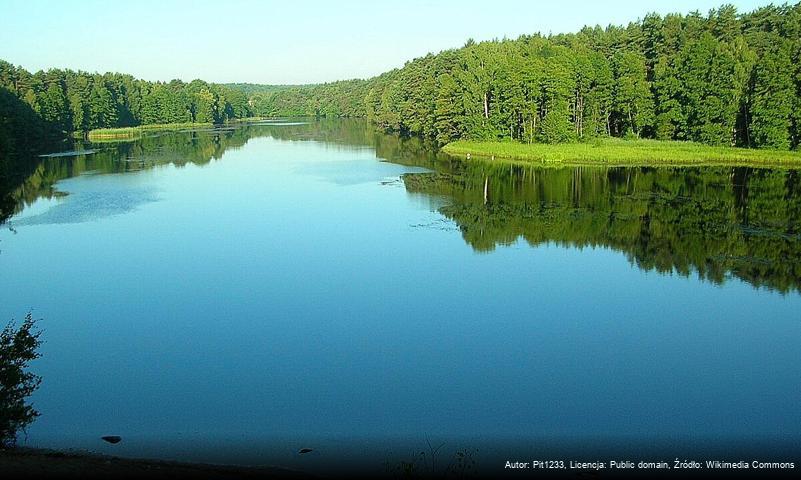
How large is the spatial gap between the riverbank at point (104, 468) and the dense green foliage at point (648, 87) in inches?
1822

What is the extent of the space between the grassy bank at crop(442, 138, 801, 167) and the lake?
12.2 m

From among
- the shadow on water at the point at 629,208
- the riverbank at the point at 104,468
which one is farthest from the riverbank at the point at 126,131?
the riverbank at the point at 104,468

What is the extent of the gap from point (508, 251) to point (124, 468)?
15.7m

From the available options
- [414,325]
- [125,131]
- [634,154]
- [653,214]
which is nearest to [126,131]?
[125,131]

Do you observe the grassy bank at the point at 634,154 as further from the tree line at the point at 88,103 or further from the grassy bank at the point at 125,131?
the grassy bank at the point at 125,131

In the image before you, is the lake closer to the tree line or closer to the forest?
the forest

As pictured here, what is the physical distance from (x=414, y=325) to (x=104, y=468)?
8311 mm

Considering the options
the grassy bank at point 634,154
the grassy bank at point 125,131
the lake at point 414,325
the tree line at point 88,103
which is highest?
the tree line at point 88,103

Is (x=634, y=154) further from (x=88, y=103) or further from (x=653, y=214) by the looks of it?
(x=88, y=103)

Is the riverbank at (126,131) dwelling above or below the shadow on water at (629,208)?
above

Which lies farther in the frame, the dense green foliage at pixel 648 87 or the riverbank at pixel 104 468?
the dense green foliage at pixel 648 87

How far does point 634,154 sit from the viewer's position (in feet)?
153

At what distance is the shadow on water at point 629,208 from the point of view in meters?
20.7

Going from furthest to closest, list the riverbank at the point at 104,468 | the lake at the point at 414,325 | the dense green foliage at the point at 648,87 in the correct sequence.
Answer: the dense green foliage at the point at 648,87 → the lake at the point at 414,325 → the riverbank at the point at 104,468
